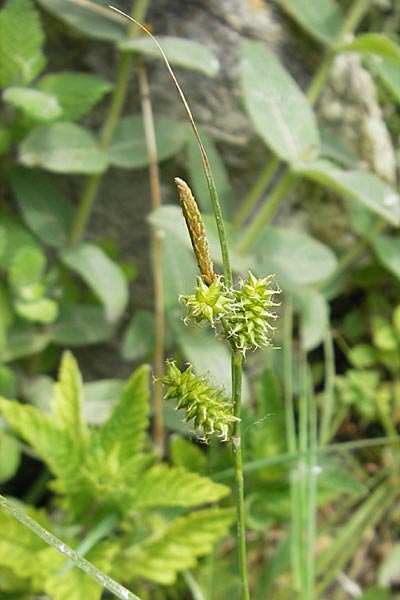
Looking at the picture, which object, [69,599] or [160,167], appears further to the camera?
[160,167]

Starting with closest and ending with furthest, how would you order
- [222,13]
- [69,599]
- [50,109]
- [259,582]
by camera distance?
1. [69,599]
2. [50,109]
3. [259,582]
4. [222,13]

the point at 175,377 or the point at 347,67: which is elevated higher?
the point at 347,67

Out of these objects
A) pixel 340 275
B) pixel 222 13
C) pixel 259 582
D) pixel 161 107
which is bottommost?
pixel 259 582

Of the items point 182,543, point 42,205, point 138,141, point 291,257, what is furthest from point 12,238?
point 182,543

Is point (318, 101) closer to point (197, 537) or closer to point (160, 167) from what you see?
point (160, 167)

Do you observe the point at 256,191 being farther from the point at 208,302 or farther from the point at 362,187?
the point at 208,302

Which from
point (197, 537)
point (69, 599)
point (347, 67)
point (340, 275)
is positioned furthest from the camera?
point (340, 275)

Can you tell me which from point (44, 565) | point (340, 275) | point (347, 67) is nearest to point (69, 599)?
point (44, 565)

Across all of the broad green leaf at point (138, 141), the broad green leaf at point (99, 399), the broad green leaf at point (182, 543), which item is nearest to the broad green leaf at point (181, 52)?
the broad green leaf at point (138, 141)
